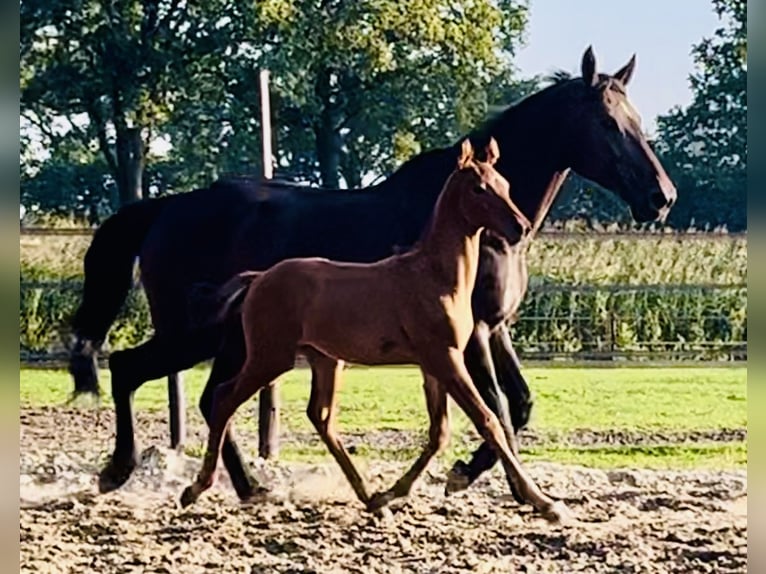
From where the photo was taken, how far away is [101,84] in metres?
11.5

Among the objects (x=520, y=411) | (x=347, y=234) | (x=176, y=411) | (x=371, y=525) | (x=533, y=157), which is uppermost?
(x=533, y=157)

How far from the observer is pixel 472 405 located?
15.6ft

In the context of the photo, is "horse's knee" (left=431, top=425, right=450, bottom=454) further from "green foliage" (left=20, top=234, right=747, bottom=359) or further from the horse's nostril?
"green foliage" (left=20, top=234, right=747, bottom=359)

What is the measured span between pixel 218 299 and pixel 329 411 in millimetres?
667

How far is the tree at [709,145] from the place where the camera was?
10102mm

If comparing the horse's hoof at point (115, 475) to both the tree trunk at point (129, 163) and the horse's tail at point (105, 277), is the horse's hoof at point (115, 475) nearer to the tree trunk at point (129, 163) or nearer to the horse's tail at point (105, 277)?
the horse's tail at point (105, 277)

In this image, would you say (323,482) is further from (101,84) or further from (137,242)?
(101,84)

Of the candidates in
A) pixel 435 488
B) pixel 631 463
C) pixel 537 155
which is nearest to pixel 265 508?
pixel 435 488

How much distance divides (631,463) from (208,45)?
5.71 m

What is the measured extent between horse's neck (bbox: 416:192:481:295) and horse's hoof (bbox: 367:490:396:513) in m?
1.05

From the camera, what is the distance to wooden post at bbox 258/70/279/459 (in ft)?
24.1

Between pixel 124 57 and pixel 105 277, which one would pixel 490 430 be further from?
pixel 124 57

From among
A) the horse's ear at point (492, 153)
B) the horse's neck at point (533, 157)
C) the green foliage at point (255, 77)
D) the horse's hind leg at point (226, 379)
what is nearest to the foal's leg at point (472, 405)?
the horse's ear at point (492, 153)

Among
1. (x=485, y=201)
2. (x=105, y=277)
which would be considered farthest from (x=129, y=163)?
(x=485, y=201)
